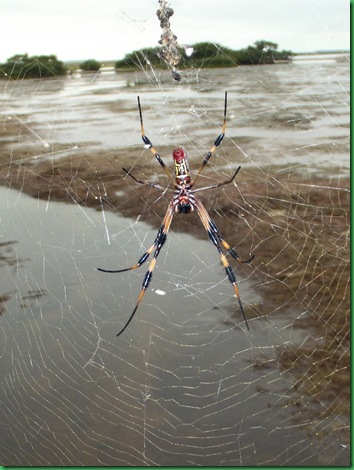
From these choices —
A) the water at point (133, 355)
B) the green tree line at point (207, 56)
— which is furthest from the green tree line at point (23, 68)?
the water at point (133, 355)

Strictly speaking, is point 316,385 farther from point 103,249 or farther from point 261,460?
point 103,249

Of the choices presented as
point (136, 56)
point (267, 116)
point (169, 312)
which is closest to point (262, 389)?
point (169, 312)

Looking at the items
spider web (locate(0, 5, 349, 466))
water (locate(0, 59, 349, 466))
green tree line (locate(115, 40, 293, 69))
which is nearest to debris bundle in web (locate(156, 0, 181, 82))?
green tree line (locate(115, 40, 293, 69))

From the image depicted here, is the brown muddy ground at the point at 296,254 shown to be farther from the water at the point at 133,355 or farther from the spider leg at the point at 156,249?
the spider leg at the point at 156,249

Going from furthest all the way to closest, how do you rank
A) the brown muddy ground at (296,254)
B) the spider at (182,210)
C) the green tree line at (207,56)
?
the brown muddy ground at (296,254) < the green tree line at (207,56) < the spider at (182,210)

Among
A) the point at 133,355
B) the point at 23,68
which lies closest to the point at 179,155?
the point at 23,68

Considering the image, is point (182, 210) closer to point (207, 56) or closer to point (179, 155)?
point (179, 155)

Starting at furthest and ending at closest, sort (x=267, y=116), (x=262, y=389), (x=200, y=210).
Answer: (x=267, y=116)
(x=262, y=389)
(x=200, y=210)

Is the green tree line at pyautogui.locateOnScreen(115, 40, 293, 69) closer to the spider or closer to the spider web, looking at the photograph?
the spider
